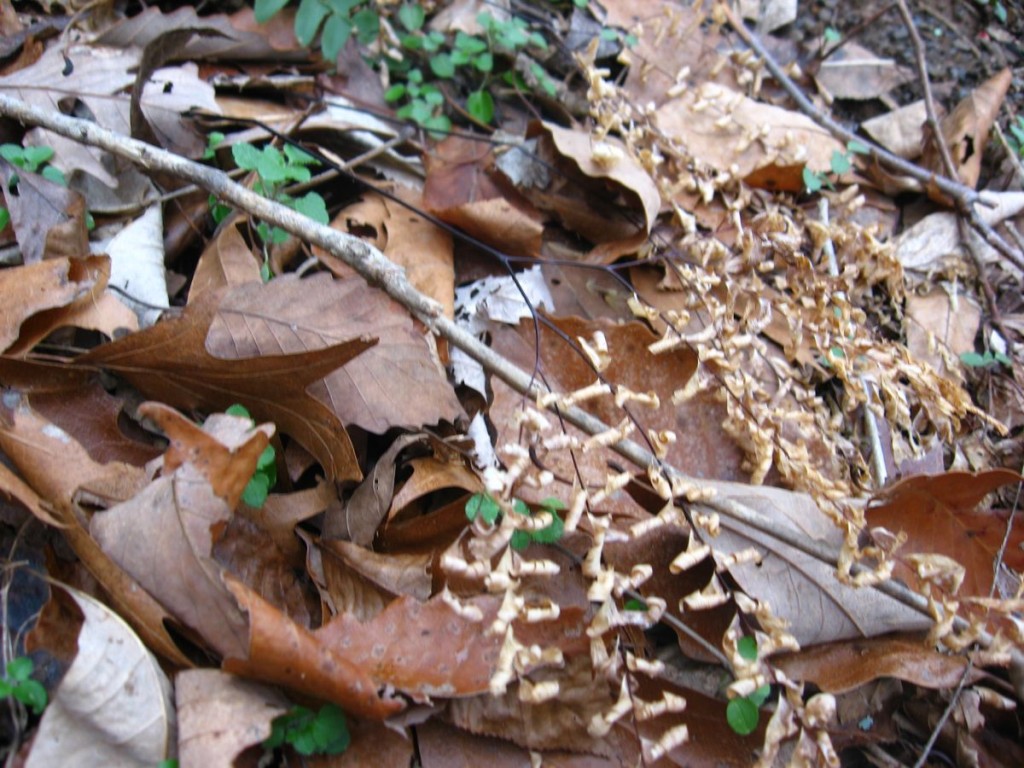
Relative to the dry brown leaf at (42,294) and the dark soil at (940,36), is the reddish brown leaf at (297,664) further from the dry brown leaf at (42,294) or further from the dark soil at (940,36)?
the dark soil at (940,36)

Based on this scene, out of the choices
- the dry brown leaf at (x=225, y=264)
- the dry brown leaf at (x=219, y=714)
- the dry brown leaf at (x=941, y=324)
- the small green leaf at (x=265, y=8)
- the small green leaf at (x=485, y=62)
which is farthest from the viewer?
the small green leaf at (x=485, y=62)

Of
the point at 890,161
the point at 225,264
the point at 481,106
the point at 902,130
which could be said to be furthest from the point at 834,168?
the point at 225,264

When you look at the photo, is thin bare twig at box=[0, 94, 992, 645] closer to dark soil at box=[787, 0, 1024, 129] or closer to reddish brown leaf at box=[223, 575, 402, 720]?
reddish brown leaf at box=[223, 575, 402, 720]

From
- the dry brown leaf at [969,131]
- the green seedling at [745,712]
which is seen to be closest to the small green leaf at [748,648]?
the green seedling at [745,712]

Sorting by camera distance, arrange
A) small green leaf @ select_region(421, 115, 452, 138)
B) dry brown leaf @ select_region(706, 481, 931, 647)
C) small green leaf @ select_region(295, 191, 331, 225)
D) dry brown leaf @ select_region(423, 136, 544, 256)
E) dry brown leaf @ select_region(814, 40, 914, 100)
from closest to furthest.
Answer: dry brown leaf @ select_region(706, 481, 931, 647)
small green leaf @ select_region(295, 191, 331, 225)
dry brown leaf @ select_region(423, 136, 544, 256)
small green leaf @ select_region(421, 115, 452, 138)
dry brown leaf @ select_region(814, 40, 914, 100)

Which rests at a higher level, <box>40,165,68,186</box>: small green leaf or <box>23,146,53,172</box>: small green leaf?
<box>23,146,53,172</box>: small green leaf

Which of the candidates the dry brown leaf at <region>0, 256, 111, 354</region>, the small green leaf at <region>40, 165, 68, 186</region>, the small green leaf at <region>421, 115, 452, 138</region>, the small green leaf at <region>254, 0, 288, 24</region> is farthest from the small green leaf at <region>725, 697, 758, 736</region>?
the small green leaf at <region>254, 0, 288, 24</region>
